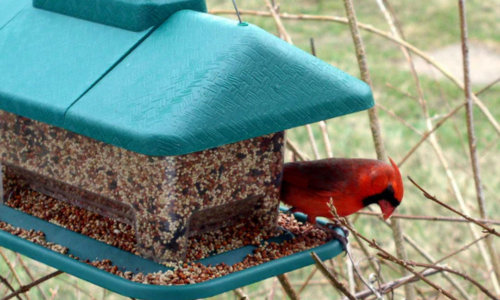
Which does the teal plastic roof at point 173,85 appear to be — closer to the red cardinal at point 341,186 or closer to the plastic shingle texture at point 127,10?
the plastic shingle texture at point 127,10

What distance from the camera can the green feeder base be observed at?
7.54ft

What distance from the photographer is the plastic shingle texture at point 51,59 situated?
92.4 inches

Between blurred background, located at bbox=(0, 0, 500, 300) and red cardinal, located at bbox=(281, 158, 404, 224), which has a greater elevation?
red cardinal, located at bbox=(281, 158, 404, 224)

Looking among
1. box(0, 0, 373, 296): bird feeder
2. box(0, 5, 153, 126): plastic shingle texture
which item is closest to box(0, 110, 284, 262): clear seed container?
box(0, 0, 373, 296): bird feeder

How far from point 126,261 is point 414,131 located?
125 inches

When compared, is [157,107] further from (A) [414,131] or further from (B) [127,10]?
(A) [414,131]

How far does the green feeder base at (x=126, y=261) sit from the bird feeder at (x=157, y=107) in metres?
0.06

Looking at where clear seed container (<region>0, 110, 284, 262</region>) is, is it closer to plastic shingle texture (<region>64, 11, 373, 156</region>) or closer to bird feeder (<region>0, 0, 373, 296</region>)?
bird feeder (<region>0, 0, 373, 296</region>)

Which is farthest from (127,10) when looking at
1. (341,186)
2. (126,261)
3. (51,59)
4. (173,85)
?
(341,186)

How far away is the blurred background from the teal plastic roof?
1.02 meters

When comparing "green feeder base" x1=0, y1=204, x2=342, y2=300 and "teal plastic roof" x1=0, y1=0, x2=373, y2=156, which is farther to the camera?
"green feeder base" x1=0, y1=204, x2=342, y2=300

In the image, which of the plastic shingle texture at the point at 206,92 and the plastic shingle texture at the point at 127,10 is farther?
the plastic shingle texture at the point at 127,10

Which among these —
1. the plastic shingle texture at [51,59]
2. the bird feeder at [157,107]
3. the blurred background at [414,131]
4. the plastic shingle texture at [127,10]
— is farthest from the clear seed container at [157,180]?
the blurred background at [414,131]

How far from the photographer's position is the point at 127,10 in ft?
8.43
